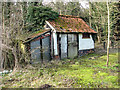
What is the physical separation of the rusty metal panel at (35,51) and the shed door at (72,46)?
12.4 ft

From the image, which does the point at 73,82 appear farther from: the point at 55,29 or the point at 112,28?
the point at 112,28

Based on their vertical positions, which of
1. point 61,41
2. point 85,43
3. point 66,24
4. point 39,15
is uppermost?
point 39,15

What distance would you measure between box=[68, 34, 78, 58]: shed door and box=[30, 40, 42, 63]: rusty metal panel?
377 centimetres

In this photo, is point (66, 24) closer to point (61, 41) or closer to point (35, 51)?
point (61, 41)

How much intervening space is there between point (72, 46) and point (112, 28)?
10.2 metres

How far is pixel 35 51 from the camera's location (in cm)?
1060

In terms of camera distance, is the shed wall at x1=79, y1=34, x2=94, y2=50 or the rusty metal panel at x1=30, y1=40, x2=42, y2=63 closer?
the rusty metal panel at x1=30, y1=40, x2=42, y2=63

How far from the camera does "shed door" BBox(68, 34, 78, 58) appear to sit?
1323cm

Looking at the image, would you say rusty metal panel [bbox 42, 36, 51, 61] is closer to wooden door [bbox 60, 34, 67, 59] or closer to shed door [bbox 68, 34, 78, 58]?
wooden door [bbox 60, 34, 67, 59]

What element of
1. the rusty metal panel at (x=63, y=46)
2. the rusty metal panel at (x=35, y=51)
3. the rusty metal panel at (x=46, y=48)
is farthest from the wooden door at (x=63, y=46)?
the rusty metal panel at (x=35, y=51)

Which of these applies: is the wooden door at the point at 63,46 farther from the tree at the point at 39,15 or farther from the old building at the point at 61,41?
the tree at the point at 39,15

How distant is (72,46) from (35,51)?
4.63m

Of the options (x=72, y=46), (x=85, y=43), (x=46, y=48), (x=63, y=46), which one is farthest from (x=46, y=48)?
(x=85, y=43)

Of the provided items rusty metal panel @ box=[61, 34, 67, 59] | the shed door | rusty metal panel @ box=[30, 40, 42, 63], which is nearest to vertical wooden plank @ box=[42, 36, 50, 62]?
rusty metal panel @ box=[30, 40, 42, 63]
